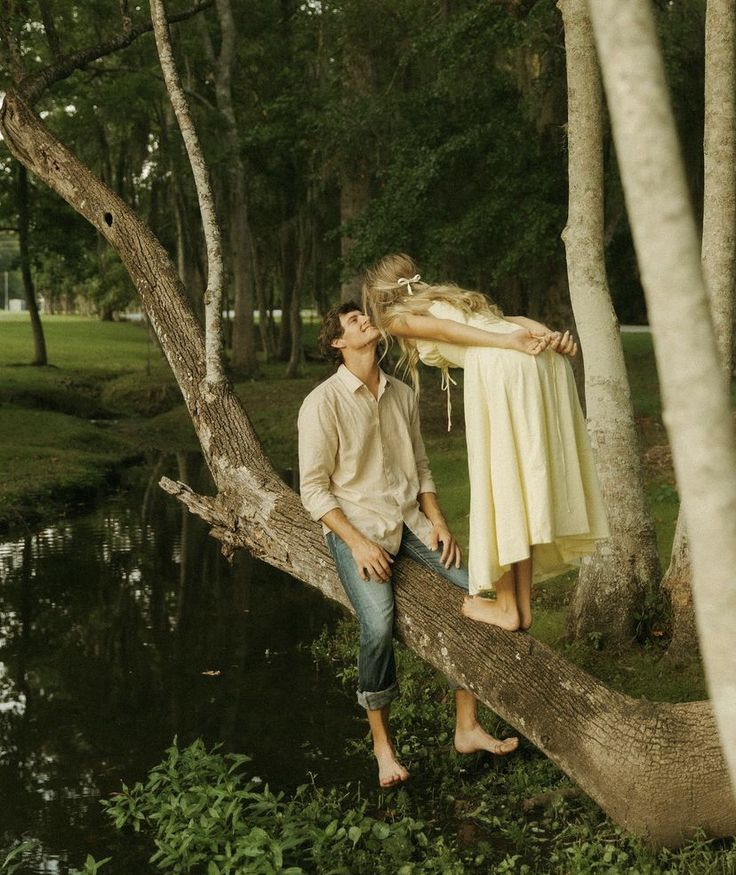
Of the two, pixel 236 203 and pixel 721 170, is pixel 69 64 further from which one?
pixel 236 203

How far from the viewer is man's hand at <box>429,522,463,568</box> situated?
5.63m

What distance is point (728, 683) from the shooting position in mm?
1840

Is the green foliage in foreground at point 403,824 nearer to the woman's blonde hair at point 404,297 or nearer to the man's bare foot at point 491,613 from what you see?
the man's bare foot at point 491,613

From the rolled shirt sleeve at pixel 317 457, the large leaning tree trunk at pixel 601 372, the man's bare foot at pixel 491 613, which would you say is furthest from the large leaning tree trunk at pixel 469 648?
the large leaning tree trunk at pixel 601 372

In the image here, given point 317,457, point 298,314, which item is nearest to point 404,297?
point 317,457

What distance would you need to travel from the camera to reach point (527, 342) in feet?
15.8

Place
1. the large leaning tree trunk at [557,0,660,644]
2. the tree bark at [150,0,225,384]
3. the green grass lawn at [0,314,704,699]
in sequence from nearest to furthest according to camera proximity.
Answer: the tree bark at [150,0,225,384]
the large leaning tree trunk at [557,0,660,644]
the green grass lawn at [0,314,704,699]

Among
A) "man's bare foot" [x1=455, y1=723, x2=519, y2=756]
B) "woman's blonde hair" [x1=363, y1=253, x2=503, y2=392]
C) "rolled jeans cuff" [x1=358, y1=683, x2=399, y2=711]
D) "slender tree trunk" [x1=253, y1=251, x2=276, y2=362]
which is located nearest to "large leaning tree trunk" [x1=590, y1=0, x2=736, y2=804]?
"woman's blonde hair" [x1=363, y1=253, x2=503, y2=392]

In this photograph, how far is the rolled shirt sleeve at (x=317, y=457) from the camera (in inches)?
212

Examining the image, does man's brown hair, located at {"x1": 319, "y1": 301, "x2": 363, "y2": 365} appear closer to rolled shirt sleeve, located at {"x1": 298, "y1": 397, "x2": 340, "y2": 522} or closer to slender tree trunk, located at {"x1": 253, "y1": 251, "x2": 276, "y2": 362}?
rolled shirt sleeve, located at {"x1": 298, "y1": 397, "x2": 340, "y2": 522}

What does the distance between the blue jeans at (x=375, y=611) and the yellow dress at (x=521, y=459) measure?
0.71m

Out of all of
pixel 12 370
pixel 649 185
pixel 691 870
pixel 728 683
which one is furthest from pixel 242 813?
pixel 12 370

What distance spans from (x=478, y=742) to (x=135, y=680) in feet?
9.92

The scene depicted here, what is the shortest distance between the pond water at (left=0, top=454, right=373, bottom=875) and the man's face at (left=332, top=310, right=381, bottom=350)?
2.40 metres
